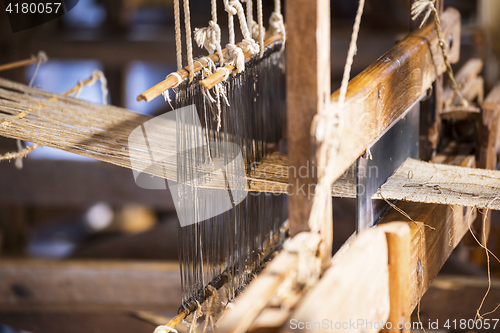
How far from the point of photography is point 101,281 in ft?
8.25

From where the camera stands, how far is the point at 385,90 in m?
1.10

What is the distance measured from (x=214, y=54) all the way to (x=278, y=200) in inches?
21.5

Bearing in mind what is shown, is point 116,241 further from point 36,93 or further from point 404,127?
point 404,127

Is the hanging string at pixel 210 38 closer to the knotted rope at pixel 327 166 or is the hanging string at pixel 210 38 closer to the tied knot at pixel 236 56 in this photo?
the tied knot at pixel 236 56

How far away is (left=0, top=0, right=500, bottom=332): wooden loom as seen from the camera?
76cm

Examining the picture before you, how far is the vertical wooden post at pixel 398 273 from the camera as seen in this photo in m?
0.95

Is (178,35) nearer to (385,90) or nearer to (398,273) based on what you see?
(385,90)

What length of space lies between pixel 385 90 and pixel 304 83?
1.05 feet

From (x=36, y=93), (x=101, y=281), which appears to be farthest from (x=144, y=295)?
(x=36, y=93)

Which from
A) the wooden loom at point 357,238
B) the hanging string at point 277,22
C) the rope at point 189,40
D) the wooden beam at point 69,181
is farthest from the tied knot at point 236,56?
the wooden beam at point 69,181

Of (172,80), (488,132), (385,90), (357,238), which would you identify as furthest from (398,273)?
(488,132)

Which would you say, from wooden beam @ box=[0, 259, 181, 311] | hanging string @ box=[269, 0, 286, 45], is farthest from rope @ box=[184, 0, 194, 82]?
wooden beam @ box=[0, 259, 181, 311]

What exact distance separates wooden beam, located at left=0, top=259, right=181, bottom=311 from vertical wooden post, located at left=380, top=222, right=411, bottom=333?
1.65 m

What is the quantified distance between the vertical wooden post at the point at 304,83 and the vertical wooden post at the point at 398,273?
187 millimetres
